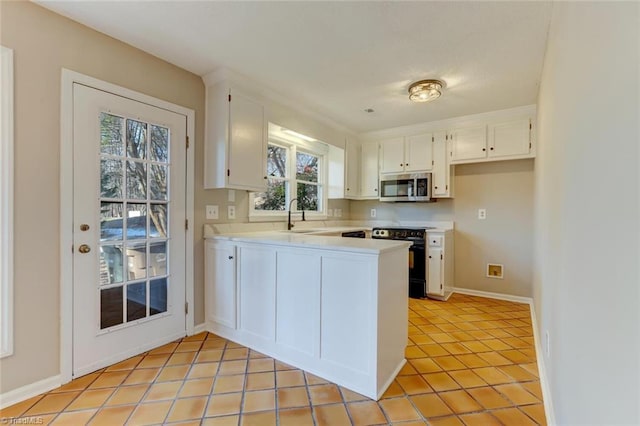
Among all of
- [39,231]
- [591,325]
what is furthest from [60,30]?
[591,325]

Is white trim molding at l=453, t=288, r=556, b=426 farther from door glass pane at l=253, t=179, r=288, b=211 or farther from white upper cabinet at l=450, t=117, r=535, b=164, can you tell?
door glass pane at l=253, t=179, r=288, b=211

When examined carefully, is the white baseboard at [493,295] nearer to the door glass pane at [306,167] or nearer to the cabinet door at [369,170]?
the cabinet door at [369,170]

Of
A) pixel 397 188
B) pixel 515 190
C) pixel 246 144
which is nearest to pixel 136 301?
pixel 246 144

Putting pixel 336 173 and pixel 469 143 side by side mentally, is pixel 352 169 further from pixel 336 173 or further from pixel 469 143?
pixel 469 143

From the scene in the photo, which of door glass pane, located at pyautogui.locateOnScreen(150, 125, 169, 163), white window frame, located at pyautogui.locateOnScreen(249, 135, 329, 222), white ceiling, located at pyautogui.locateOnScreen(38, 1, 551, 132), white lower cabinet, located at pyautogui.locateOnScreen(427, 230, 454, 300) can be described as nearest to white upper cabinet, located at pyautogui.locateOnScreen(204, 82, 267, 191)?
white ceiling, located at pyautogui.locateOnScreen(38, 1, 551, 132)

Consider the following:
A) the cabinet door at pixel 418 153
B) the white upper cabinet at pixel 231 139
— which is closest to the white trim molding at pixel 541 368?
the cabinet door at pixel 418 153

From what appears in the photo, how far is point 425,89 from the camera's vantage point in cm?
269

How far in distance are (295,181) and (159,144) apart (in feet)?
5.90

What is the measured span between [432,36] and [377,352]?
208 centimetres

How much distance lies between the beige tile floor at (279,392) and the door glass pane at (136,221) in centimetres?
91

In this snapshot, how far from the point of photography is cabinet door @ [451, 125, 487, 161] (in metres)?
3.56

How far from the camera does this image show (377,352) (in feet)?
5.60

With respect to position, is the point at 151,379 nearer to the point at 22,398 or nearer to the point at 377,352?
the point at 22,398

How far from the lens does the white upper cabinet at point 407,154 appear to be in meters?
3.93
